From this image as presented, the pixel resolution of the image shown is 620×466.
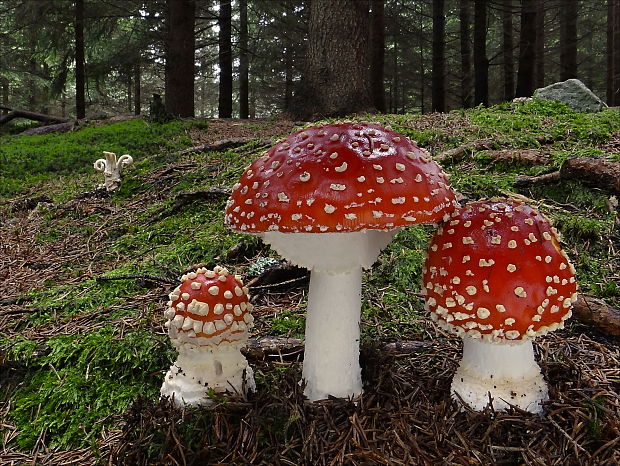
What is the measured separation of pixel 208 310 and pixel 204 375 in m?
0.33

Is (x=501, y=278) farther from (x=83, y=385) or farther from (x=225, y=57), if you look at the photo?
(x=225, y=57)

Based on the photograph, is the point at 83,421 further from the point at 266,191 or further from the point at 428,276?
the point at 428,276

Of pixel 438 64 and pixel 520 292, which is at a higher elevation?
pixel 438 64

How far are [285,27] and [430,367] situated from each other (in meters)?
14.3

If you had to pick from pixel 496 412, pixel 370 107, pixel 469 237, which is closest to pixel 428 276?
pixel 469 237

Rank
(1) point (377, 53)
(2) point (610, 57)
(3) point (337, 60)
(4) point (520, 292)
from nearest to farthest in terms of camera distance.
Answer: (4) point (520, 292), (3) point (337, 60), (1) point (377, 53), (2) point (610, 57)

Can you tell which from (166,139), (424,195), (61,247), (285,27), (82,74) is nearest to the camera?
(424,195)

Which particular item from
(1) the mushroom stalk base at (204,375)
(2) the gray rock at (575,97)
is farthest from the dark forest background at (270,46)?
(1) the mushroom stalk base at (204,375)

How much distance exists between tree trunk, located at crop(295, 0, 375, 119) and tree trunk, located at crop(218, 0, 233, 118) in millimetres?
6950

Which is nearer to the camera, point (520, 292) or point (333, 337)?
point (520, 292)

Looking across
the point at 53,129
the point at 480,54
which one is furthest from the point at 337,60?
the point at 53,129

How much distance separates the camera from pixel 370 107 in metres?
7.53

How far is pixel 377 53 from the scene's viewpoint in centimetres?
1182

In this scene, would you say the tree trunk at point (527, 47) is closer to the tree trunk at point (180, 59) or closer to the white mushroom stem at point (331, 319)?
the tree trunk at point (180, 59)
